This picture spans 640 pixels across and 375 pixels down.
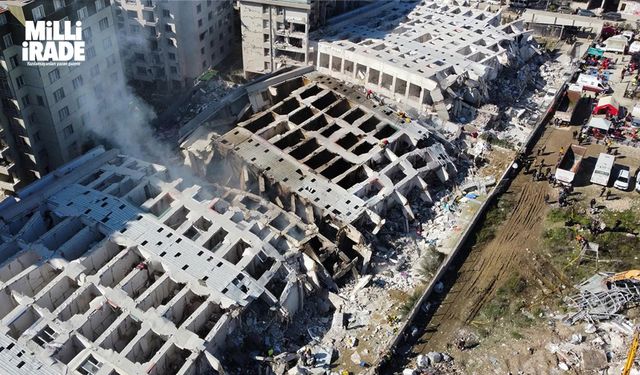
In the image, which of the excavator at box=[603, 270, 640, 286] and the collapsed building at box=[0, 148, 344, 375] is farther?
the excavator at box=[603, 270, 640, 286]

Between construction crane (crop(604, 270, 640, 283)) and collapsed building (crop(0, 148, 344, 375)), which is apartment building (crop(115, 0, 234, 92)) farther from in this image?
construction crane (crop(604, 270, 640, 283))

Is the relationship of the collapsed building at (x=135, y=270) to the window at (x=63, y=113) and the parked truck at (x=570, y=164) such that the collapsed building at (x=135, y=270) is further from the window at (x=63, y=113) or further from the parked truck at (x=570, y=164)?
the parked truck at (x=570, y=164)

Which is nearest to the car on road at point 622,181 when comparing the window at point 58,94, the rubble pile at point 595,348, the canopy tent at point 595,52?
the rubble pile at point 595,348

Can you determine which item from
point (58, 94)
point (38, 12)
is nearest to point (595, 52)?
point (58, 94)

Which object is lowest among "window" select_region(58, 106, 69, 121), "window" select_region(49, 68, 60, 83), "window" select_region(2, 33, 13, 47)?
"window" select_region(58, 106, 69, 121)

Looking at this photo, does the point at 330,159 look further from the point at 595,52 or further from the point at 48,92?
the point at 595,52

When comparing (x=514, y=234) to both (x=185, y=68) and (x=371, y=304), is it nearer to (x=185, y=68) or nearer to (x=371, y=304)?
(x=371, y=304)

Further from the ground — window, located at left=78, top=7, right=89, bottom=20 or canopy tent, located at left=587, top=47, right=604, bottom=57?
window, located at left=78, top=7, right=89, bottom=20

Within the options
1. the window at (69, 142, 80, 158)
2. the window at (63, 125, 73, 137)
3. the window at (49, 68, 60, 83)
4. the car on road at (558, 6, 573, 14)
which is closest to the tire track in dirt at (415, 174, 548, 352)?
the window at (69, 142, 80, 158)

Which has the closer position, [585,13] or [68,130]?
[68,130]
